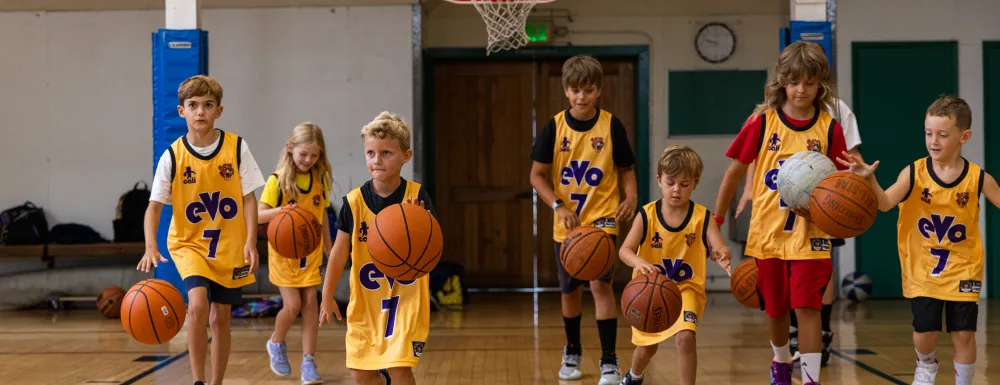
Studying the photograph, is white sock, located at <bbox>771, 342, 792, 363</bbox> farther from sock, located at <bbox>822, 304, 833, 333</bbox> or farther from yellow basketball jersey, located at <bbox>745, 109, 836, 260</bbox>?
sock, located at <bbox>822, 304, 833, 333</bbox>

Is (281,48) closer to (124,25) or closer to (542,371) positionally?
(124,25)

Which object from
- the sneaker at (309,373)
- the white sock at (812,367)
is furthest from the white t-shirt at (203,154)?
the white sock at (812,367)

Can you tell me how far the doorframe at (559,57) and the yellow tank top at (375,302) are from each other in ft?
22.0

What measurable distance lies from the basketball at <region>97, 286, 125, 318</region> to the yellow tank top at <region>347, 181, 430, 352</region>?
5753mm

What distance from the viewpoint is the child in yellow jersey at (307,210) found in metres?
5.29

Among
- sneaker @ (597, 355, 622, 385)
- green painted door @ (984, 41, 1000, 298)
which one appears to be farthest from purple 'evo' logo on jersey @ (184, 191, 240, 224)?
green painted door @ (984, 41, 1000, 298)

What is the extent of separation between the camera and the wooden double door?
1088 centimetres

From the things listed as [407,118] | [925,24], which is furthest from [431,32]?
[925,24]

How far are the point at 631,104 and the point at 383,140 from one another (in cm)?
758

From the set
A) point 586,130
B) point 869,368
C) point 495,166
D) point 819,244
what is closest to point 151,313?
point 586,130

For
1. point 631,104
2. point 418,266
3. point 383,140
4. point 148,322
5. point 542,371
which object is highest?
point 631,104

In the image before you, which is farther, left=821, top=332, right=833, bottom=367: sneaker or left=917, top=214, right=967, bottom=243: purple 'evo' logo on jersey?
left=821, top=332, right=833, bottom=367: sneaker

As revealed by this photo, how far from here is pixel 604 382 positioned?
4.87 meters

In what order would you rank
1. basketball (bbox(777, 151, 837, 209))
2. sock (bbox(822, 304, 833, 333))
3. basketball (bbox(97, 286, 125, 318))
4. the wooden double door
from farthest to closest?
the wooden double door, basketball (bbox(97, 286, 125, 318)), sock (bbox(822, 304, 833, 333)), basketball (bbox(777, 151, 837, 209))
